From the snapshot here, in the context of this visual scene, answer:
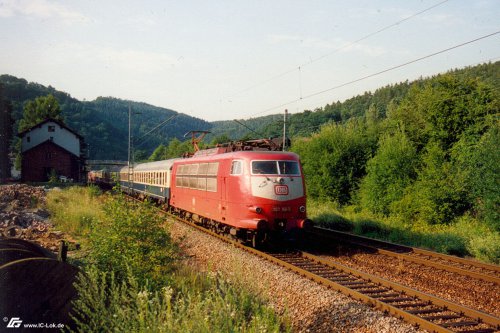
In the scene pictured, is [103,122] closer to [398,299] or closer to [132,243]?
[132,243]

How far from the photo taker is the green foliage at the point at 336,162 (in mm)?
22953

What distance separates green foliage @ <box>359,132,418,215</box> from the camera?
18.6 meters

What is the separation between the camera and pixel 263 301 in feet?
24.8

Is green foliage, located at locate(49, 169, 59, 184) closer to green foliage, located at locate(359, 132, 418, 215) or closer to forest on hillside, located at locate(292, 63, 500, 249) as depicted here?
forest on hillside, located at locate(292, 63, 500, 249)

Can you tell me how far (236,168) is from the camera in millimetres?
13039

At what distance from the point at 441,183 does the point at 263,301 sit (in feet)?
37.9

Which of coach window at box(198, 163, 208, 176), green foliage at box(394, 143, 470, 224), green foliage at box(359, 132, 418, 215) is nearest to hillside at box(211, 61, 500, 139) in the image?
green foliage at box(359, 132, 418, 215)

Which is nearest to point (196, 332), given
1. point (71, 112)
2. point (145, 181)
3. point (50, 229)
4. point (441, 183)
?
point (50, 229)

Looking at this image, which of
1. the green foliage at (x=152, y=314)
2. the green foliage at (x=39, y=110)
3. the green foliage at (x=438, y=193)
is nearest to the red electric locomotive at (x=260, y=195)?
the green foliage at (x=152, y=314)

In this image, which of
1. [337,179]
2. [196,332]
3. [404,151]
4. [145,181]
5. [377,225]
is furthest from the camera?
[145,181]

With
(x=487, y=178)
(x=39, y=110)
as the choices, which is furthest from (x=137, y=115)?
(x=487, y=178)

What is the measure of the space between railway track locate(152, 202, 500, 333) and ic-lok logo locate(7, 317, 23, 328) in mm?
5747

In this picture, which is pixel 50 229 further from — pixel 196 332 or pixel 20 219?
pixel 196 332

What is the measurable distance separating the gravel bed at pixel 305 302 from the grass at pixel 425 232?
598 cm
